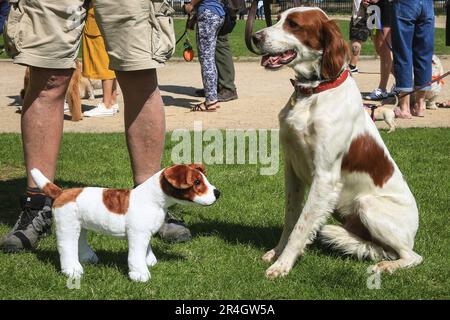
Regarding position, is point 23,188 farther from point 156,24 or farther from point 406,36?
point 406,36

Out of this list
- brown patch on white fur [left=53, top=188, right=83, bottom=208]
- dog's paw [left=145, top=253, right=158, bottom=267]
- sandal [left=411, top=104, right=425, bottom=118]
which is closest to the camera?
brown patch on white fur [left=53, top=188, right=83, bottom=208]

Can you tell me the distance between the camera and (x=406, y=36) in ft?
28.5

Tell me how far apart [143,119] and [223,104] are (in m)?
5.49

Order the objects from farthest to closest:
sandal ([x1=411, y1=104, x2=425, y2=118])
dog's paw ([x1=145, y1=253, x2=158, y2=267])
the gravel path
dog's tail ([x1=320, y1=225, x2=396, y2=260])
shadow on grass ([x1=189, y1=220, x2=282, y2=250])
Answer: sandal ([x1=411, y1=104, x2=425, y2=118]) < the gravel path < shadow on grass ([x1=189, y1=220, x2=282, y2=250]) < dog's tail ([x1=320, y1=225, x2=396, y2=260]) < dog's paw ([x1=145, y1=253, x2=158, y2=267])

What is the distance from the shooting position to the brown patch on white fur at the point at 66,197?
11.9 feet

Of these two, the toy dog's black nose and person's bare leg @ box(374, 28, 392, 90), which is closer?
the toy dog's black nose

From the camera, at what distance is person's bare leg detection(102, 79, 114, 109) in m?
9.17

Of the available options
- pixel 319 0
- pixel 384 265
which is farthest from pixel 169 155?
pixel 319 0

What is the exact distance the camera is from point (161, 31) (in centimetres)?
438

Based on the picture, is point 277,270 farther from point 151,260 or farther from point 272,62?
point 272,62

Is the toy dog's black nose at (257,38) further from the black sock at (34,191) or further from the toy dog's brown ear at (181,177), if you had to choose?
the black sock at (34,191)

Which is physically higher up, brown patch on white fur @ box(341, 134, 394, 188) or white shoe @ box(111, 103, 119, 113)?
brown patch on white fur @ box(341, 134, 394, 188)

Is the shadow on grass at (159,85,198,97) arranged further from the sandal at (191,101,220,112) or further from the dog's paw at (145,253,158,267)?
the dog's paw at (145,253,158,267)

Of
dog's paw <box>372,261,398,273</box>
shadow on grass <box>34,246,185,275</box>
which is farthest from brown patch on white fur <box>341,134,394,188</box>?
shadow on grass <box>34,246,185,275</box>
